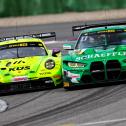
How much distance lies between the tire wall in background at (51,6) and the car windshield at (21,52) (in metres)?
20.4

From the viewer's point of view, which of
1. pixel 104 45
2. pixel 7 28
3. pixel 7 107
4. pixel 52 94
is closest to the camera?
pixel 7 107

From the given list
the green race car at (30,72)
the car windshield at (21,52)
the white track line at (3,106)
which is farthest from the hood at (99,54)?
the white track line at (3,106)

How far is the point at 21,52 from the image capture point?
13469 mm

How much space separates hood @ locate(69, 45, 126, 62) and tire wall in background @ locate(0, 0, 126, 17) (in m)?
21.8

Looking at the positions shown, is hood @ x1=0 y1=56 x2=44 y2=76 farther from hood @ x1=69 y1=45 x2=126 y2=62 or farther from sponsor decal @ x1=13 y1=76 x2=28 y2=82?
hood @ x1=69 y1=45 x2=126 y2=62

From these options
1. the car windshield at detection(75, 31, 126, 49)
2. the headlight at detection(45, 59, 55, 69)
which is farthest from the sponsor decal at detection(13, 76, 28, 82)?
the car windshield at detection(75, 31, 126, 49)

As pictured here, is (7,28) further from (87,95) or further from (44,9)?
(87,95)

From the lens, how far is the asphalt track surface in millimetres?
8756

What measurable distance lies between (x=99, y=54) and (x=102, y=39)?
3.47ft

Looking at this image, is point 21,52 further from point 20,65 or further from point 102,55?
point 102,55

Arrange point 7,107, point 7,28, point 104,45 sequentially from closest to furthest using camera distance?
point 7,107 < point 104,45 < point 7,28

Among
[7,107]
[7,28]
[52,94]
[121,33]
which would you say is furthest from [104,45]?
[7,28]

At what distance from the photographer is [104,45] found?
1271 centimetres

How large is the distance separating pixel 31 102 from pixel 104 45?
2517mm
